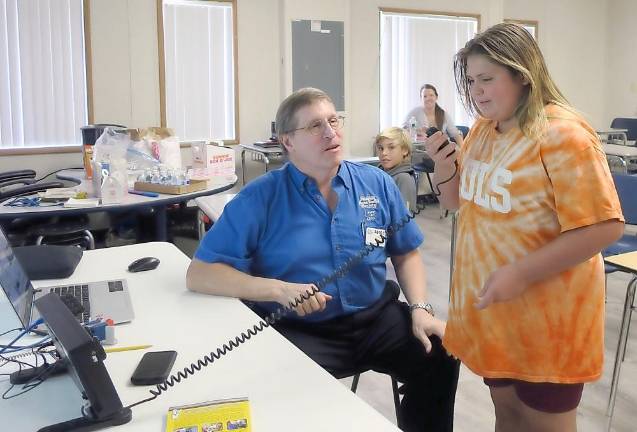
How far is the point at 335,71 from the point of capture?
6.50m

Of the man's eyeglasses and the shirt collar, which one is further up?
the man's eyeglasses

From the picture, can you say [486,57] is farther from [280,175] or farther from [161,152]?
[161,152]

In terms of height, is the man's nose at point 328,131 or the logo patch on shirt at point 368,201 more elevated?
the man's nose at point 328,131

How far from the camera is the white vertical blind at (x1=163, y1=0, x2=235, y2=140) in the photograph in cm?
588

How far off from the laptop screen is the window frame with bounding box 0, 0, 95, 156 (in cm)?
426

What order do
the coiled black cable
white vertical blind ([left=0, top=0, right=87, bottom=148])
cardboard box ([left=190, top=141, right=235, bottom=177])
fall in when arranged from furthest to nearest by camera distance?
white vertical blind ([left=0, top=0, right=87, bottom=148]) < cardboard box ([left=190, top=141, right=235, bottom=177]) < the coiled black cable

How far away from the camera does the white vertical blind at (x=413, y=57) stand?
708cm

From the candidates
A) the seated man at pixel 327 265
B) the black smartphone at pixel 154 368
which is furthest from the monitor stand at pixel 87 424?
the seated man at pixel 327 265

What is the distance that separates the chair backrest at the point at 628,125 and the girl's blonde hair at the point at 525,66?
7.14 meters

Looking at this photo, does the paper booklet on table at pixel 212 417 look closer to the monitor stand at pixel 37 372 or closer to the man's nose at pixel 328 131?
the monitor stand at pixel 37 372

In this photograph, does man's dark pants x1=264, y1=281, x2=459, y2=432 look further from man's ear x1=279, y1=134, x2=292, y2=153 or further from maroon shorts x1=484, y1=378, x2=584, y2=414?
man's ear x1=279, y1=134, x2=292, y2=153

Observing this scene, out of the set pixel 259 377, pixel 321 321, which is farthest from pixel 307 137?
pixel 259 377

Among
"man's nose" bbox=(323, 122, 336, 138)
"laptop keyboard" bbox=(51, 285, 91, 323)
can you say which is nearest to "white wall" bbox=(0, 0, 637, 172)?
"laptop keyboard" bbox=(51, 285, 91, 323)

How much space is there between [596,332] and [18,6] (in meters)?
5.27
